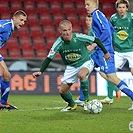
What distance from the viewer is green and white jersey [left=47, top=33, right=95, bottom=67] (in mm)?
7777

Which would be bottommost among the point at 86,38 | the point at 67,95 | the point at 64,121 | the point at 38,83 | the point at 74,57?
the point at 64,121

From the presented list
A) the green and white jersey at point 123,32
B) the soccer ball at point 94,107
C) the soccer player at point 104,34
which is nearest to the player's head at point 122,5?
the green and white jersey at point 123,32

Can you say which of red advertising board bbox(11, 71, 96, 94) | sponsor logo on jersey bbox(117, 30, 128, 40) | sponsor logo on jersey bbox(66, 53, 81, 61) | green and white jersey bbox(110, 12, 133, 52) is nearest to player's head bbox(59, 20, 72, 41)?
sponsor logo on jersey bbox(66, 53, 81, 61)

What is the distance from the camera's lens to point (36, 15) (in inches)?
744

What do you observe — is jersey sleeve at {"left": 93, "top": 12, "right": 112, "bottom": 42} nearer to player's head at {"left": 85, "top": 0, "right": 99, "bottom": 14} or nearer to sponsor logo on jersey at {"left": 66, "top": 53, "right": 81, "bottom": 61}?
player's head at {"left": 85, "top": 0, "right": 99, "bottom": 14}

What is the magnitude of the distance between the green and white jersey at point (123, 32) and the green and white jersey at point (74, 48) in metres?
1.89

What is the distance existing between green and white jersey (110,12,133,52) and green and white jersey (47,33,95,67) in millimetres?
1887

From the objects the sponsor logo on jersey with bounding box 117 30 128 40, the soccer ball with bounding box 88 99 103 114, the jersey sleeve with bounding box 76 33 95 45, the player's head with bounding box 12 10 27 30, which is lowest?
the soccer ball with bounding box 88 99 103 114

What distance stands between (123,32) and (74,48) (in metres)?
2.44

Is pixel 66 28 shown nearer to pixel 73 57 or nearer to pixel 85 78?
pixel 73 57

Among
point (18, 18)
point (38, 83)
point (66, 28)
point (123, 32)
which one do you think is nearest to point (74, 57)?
point (66, 28)

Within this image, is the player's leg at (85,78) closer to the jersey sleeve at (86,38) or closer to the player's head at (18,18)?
the jersey sleeve at (86,38)

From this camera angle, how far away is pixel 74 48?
7.90m

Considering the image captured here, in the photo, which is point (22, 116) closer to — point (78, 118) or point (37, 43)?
point (78, 118)
